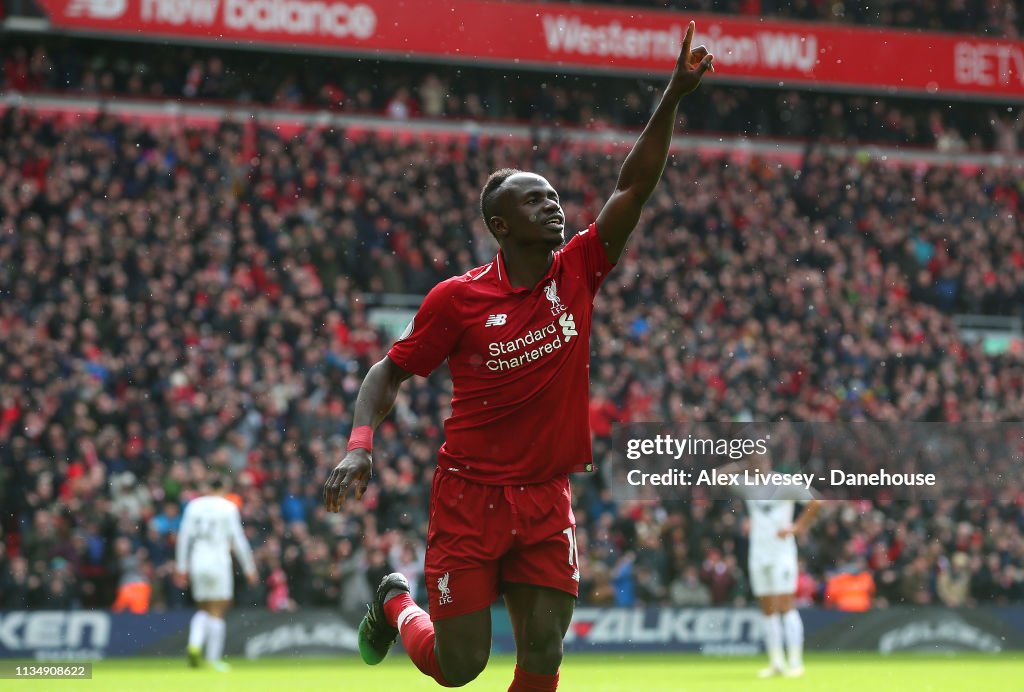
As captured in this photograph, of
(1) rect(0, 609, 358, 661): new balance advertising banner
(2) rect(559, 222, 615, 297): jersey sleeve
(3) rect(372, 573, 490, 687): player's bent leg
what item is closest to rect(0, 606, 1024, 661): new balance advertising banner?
(1) rect(0, 609, 358, 661): new balance advertising banner

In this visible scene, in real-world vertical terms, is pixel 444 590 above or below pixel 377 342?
below

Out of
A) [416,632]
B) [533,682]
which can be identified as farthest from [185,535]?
[533,682]

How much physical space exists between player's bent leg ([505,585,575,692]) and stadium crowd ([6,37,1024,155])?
21.7 m

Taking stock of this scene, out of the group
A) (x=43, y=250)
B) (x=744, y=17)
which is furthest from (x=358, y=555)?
(x=744, y=17)

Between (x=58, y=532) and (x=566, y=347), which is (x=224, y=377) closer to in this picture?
(x=58, y=532)

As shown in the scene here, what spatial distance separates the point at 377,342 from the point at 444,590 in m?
14.7

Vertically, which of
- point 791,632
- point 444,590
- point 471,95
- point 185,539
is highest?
point 471,95

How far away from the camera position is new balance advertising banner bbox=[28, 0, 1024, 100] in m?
26.5

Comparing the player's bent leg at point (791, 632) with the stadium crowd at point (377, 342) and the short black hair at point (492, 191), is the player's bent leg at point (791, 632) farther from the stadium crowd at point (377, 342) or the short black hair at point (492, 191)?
the short black hair at point (492, 191)

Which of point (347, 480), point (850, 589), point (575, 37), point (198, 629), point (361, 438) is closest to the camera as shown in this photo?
point (347, 480)

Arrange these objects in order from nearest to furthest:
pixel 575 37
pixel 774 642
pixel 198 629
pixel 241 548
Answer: pixel 774 642, pixel 198 629, pixel 241 548, pixel 575 37

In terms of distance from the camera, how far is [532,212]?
6.06 m

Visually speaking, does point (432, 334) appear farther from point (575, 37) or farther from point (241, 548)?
point (575, 37)

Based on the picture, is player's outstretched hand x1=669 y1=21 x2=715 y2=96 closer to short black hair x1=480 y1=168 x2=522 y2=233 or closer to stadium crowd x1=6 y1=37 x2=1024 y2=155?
short black hair x1=480 y1=168 x2=522 y2=233
